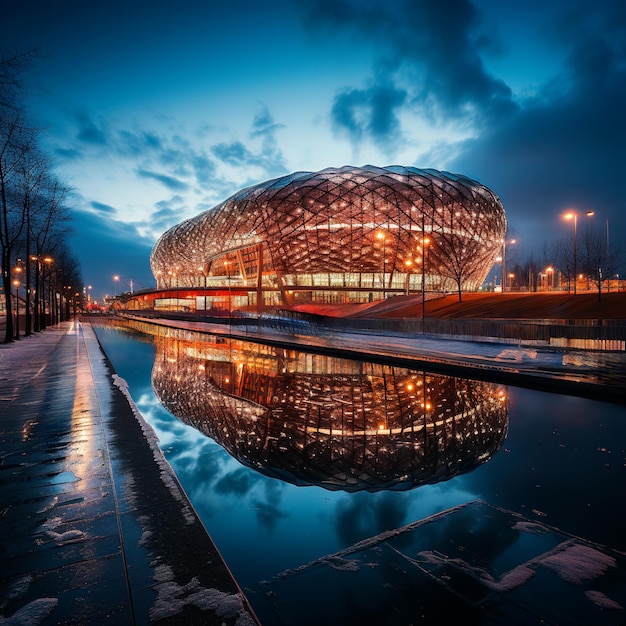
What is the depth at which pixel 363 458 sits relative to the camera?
562cm

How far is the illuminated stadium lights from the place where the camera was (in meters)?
67.6

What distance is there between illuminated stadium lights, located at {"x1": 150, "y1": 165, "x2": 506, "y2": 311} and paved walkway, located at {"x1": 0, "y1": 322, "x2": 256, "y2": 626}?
206 feet

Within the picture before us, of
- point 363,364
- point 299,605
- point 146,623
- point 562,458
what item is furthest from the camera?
point 363,364

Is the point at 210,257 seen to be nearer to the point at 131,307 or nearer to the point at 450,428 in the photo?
the point at 131,307

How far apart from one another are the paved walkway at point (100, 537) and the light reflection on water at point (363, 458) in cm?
38

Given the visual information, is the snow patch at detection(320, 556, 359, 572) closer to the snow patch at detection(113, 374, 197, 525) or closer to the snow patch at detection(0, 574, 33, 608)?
the snow patch at detection(113, 374, 197, 525)

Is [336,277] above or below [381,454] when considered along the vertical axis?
above

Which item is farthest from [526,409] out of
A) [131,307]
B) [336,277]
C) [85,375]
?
[131,307]

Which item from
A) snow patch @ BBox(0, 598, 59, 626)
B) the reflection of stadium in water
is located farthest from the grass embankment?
snow patch @ BBox(0, 598, 59, 626)

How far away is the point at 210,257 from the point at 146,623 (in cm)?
9352

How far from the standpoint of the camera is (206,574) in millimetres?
2861

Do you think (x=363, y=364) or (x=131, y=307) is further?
→ (x=131, y=307)

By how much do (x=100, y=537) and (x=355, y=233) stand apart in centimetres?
6831

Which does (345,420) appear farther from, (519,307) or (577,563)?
(519,307)
